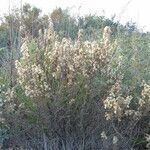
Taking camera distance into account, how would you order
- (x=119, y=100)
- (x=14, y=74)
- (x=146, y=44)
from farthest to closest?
(x=146, y=44), (x=14, y=74), (x=119, y=100)

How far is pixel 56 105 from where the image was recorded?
4.48m

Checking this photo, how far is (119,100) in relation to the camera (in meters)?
4.24

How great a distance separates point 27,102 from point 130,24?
4.78 meters

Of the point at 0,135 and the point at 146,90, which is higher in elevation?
the point at 146,90

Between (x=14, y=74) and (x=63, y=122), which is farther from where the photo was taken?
(x=14, y=74)

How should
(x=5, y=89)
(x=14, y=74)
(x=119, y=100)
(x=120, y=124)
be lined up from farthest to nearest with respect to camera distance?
(x=14, y=74) < (x=5, y=89) < (x=120, y=124) < (x=119, y=100)

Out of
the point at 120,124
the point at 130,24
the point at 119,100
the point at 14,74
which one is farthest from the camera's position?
the point at 130,24

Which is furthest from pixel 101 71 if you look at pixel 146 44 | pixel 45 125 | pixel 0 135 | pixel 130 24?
pixel 130 24

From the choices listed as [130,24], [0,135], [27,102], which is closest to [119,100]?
[27,102]

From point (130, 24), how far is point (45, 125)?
192 inches

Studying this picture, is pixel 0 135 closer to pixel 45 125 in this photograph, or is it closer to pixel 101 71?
pixel 45 125

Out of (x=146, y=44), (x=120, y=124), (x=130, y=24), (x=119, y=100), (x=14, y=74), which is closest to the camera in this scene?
(x=119, y=100)

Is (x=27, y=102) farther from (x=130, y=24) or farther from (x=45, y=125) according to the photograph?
(x=130, y=24)

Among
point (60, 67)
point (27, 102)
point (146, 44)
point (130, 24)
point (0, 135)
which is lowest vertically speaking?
point (0, 135)
